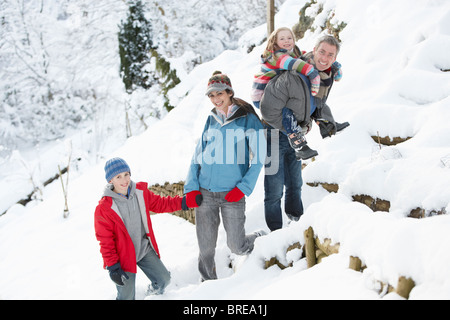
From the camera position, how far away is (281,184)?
2637 mm

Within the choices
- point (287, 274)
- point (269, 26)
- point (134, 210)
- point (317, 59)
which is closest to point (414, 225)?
point (287, 274)

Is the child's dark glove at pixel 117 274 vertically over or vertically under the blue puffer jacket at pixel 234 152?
under

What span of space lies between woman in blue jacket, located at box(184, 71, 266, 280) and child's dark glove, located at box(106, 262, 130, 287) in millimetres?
701

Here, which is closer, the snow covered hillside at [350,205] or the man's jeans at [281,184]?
the snow covered hillside at [350,205]

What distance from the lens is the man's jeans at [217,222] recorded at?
8.14 feet

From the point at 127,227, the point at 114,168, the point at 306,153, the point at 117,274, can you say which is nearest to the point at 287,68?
the point at 306,153

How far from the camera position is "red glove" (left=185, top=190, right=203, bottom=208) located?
7.99 ft

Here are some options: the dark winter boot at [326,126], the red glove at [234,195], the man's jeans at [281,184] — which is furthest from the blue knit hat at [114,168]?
the dark winter boot at [326,126]

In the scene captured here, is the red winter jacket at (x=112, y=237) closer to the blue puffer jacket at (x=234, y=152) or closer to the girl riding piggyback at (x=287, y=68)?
the blue puffer jacket at (x=234, y=152)

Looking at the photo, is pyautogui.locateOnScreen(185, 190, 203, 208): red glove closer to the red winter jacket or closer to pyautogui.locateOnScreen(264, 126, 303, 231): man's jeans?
the red winter jacket

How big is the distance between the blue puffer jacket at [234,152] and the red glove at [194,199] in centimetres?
5

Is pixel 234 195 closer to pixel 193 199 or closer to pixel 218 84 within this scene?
pixel 193 199

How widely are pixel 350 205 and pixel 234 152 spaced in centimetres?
100
